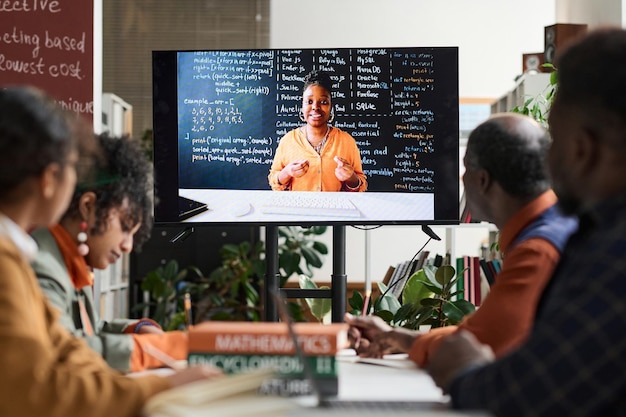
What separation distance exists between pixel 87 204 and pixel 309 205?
3.52 feet

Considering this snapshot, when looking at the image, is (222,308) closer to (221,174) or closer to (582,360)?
(221,174)

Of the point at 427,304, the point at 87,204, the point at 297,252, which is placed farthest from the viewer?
the point at 297,252

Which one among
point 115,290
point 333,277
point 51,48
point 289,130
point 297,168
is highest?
point 51,48

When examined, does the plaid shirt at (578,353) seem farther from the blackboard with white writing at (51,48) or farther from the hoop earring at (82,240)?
the blackboard with white writing at (51,48)

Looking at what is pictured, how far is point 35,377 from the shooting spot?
116 cm

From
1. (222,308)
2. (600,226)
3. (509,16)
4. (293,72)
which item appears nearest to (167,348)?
(600,226)

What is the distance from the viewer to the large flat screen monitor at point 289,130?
296cm

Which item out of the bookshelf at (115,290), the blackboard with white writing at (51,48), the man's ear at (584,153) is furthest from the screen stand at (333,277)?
the bookshelf at (115,290)

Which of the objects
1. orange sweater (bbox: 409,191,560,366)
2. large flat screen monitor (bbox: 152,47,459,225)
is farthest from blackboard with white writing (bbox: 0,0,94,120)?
orange sweater (bbox: 409,191,560,366)

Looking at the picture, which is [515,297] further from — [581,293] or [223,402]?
[223,402]

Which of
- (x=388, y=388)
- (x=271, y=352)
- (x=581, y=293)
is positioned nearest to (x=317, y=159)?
(x=388, y=388)

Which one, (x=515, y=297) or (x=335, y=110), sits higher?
(x=335, y=110)

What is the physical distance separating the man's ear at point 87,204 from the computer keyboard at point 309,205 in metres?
1.02

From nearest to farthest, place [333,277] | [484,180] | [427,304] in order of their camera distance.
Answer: [484,180]
[333,277]
[427,304]
